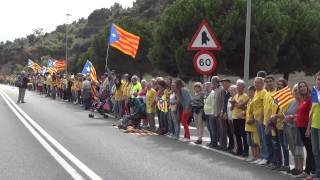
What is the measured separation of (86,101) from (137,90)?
8194 millimetres

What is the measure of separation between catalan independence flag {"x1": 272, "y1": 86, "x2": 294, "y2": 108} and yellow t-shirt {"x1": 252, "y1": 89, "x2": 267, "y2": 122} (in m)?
0.73

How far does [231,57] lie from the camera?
38594 mm

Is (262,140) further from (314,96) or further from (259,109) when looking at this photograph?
(314,96)

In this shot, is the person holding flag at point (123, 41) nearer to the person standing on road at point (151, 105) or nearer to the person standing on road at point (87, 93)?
the person standing on road at point (87, 93)

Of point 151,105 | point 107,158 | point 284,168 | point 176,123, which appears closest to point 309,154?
point 284,168

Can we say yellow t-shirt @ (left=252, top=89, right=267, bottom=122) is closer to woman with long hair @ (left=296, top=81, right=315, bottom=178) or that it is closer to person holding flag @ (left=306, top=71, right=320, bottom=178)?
woman with long hair @ (left=296, top=81, right=315, bottom=178)

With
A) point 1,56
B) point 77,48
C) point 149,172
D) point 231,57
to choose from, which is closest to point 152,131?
point 149,172

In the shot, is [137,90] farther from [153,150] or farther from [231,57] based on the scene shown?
[231,57]

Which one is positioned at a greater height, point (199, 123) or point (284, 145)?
point (199, 123)

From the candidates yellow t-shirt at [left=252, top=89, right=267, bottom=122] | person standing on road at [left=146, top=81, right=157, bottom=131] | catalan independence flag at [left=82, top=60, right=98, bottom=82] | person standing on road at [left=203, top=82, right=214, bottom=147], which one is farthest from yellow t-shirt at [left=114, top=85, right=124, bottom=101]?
yellow t-shirt at [left=252, top=89, right=267, bottom=122]

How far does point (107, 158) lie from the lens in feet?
39.3

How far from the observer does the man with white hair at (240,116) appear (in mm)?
12531

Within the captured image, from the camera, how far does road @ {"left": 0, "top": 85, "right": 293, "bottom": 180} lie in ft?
33.1

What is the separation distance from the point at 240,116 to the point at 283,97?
6.29 feet
